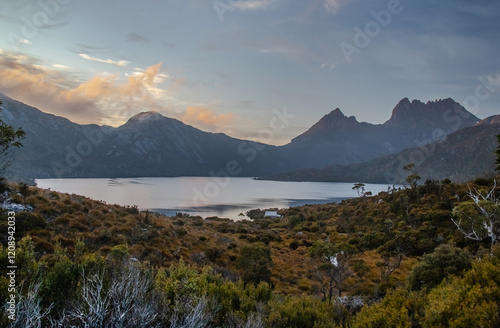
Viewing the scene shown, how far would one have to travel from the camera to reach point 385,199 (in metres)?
48.9

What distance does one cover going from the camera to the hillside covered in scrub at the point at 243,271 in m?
6.40

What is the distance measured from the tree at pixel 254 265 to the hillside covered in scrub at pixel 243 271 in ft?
0.27

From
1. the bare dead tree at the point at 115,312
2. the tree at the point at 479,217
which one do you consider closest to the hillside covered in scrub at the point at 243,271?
the bare dead tree at the point at 115,312

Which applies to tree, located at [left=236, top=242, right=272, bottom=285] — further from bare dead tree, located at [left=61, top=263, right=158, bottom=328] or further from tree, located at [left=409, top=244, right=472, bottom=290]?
bare dead tree, located at [left=61, top=263, right=158, bottom=328]

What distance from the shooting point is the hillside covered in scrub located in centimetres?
640

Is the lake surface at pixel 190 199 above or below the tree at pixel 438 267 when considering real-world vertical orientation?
below

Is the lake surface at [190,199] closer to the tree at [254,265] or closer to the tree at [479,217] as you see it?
the tree at [254,265]

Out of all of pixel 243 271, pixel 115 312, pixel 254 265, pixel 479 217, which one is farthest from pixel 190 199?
pixel 115 312

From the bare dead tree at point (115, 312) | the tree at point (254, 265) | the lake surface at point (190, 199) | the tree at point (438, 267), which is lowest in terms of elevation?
the lake surface at point (190, 199)

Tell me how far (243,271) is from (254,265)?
4.17 feet

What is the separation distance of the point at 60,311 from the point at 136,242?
1325 cm

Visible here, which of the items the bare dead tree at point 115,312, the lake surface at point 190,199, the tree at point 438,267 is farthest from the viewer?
the lake surface at point 190,199

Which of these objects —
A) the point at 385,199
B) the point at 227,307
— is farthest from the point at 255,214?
the point at 227,307

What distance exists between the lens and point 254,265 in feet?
58.9
